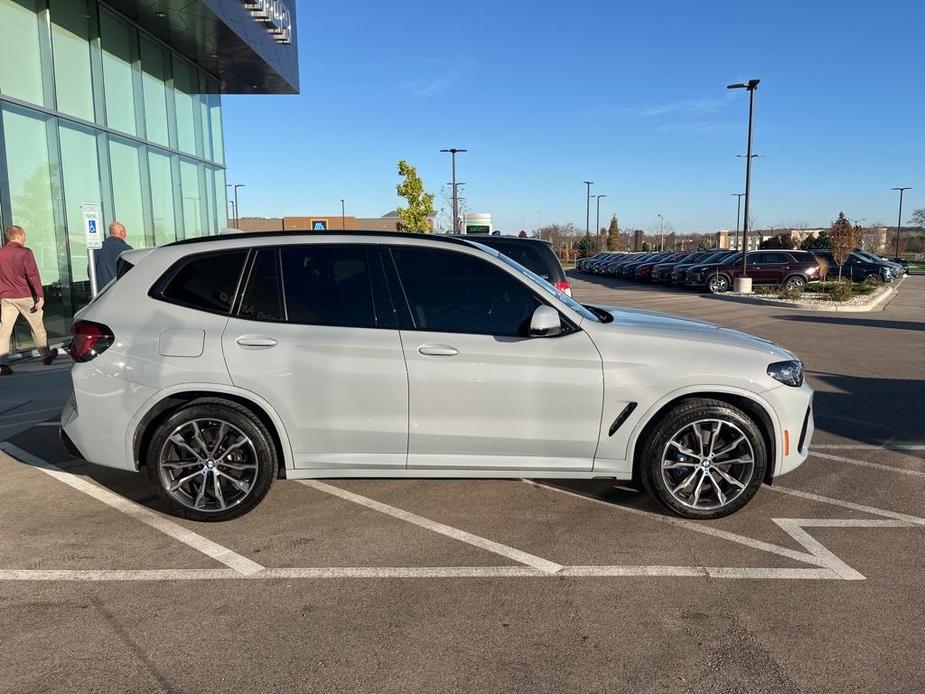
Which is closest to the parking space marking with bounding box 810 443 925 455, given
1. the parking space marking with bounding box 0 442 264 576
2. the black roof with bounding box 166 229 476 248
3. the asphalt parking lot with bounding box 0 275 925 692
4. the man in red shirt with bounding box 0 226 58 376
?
the asphalt parking lot with bounding box 0 275 925 692

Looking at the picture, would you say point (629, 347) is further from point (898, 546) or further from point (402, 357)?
point (898, 546)

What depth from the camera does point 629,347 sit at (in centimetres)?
421

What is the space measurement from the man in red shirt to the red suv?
23683mm

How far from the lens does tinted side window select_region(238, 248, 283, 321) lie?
4.27 metres

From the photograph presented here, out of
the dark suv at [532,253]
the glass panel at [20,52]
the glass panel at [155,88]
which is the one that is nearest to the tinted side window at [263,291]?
the dark suv at [532,253]

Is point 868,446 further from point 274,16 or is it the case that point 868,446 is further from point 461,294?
point 274,16

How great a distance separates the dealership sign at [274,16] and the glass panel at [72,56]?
343cm

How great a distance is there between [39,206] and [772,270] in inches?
978

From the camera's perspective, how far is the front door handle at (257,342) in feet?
13.7

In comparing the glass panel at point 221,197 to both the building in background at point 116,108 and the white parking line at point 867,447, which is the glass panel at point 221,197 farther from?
the white parking line at point 867,447

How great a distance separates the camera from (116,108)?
13914 mm

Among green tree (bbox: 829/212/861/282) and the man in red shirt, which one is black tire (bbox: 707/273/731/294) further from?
the man in red shirt

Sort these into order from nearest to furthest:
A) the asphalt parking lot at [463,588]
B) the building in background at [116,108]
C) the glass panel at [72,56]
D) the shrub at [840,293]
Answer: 1. the asphalt parking lot at [463,588]
2. the building in background at [116,108]
3. the glass panel at [72,56]
4. the shrub at [840,293]

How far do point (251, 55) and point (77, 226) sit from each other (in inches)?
245
